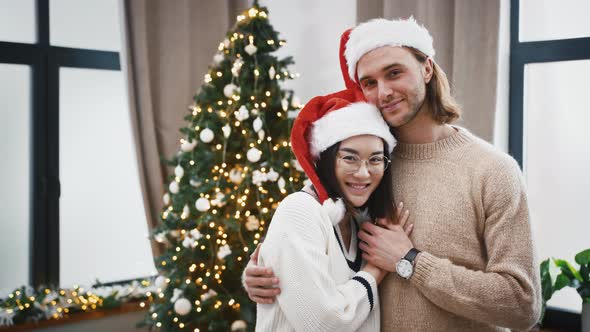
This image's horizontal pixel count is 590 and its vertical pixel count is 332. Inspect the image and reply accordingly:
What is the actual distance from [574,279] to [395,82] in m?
1.75

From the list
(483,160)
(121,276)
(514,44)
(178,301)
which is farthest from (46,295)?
(514,44)

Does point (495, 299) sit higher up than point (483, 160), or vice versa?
point (483, 160)

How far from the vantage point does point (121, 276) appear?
4180mm

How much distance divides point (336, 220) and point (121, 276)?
2884 millimetres

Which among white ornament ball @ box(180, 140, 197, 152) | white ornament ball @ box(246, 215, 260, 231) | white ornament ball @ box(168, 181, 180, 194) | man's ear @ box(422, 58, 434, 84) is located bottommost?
white ornament ball @ box(246, 215, 260, 231)

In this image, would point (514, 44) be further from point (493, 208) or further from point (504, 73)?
point (493, 208)

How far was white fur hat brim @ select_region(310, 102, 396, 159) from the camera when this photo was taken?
1742 millimetres

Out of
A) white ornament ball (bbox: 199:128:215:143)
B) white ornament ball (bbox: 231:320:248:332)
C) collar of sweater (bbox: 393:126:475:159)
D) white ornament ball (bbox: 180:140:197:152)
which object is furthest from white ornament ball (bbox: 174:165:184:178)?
collar of sweater (bbox: 393:126:475:159)

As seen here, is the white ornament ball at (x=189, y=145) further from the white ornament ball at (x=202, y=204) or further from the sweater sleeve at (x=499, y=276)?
the sweater sleeve at (x=499, y=276)

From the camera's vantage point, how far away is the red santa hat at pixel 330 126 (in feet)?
5.75

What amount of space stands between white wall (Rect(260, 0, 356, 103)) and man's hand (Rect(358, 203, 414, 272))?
2.57 meters

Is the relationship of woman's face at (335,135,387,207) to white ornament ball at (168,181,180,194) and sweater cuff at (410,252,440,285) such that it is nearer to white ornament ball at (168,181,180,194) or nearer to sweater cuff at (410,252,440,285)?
sweater cuff at (410,252,440,285)

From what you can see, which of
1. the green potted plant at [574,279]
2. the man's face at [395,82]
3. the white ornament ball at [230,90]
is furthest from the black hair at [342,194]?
the white ornament ball at [230,90]

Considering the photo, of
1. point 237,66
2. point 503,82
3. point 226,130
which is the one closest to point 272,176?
point 226,130
